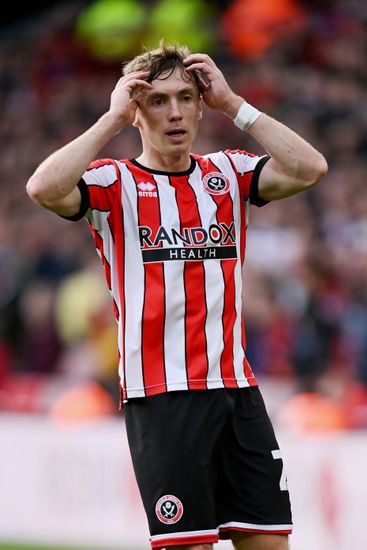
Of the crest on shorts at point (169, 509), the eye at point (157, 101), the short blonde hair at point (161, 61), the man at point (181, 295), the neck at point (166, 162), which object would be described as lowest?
the crest on shorts at point (169, 509)

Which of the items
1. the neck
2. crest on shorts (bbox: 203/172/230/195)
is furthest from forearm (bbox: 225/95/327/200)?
the neck

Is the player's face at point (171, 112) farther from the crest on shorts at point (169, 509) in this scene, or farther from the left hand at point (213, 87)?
the crest on shorts at point (169, 509)

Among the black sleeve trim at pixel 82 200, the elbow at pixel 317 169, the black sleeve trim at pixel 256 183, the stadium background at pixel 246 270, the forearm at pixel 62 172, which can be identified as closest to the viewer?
the forearm at pixel 62 172

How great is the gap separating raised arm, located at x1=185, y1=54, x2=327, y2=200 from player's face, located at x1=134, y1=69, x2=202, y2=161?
0.07 meters

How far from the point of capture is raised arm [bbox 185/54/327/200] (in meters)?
4.97

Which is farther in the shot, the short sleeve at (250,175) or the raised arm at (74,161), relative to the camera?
the short sleeve at (250,175)

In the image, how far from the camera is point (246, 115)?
5031 millimetres

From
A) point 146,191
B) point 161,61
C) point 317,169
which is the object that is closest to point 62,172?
point 146,191

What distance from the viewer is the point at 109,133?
192 inches

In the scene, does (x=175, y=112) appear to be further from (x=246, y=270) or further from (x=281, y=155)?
(x=246, y=270)

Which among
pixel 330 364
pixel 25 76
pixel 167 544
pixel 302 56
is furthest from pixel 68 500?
pixel 25 76

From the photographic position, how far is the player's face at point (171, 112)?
4.92m

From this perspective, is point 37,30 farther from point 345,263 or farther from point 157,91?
point 157,91

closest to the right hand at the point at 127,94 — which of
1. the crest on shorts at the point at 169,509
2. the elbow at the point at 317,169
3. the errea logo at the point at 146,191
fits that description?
the errea logo at the point at 146,191
